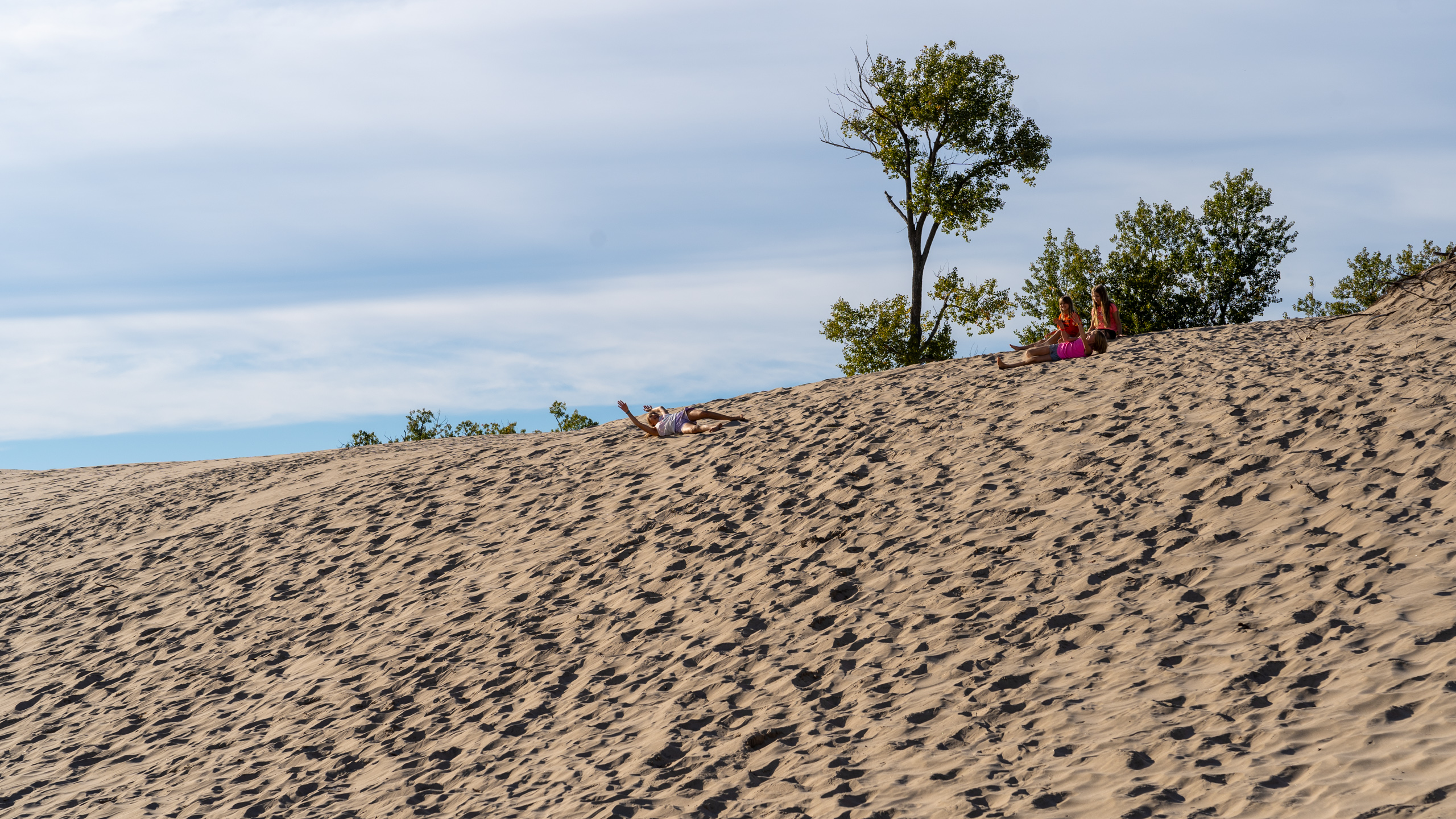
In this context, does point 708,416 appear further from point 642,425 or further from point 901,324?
point 901,324

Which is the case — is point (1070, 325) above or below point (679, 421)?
above

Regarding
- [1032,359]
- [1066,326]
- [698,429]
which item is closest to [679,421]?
[698,429]

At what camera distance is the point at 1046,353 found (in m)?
15.2

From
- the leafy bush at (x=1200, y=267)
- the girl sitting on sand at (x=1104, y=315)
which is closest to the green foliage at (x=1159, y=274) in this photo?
the leafy bush at (x=1200, y=267)

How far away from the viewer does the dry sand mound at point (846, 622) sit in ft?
21.3

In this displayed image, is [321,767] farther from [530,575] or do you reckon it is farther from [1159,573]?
[1159,573]

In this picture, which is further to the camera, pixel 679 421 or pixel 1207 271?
pixel 1207 271

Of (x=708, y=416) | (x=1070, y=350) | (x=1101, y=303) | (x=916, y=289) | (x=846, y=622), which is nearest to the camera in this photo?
(x=846, y=622)

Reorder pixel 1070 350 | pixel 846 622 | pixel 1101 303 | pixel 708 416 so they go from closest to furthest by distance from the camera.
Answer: pixel 846 622, pixel 1070 350, pixel 708 416, pixel 1101 303

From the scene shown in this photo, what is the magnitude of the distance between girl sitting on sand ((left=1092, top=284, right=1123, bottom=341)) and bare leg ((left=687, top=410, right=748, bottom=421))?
5.44 meters

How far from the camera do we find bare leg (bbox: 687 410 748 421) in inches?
604

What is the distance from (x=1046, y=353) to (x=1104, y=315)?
1.45 meters

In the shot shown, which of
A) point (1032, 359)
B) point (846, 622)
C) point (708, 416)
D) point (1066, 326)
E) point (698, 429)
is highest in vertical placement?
point (1066, 326)

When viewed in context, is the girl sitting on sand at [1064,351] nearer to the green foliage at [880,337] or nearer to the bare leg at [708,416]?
the bare leg at [708,416]
